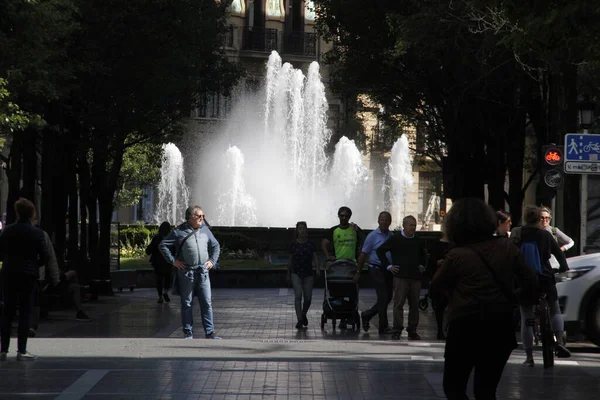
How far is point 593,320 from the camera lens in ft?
54.1

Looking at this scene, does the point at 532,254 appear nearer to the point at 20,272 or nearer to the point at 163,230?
the point at 20,272

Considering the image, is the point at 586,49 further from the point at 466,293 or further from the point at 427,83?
the point at 427,83

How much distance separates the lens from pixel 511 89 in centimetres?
3158

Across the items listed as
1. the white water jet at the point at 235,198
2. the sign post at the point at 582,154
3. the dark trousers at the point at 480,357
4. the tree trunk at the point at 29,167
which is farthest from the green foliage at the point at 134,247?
the dark trousers at the point at 480,357

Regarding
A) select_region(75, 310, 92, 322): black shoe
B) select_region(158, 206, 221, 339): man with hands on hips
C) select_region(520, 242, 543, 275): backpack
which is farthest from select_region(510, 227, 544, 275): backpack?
select_region(75, 310, 92, 322): black shoe

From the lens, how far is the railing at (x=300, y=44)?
80.1m

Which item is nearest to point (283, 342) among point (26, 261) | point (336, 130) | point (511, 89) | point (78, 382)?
point (26, 261)

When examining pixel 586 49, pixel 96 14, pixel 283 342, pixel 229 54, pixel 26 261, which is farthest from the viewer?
pixel 229 54

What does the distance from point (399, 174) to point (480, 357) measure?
65.4 m

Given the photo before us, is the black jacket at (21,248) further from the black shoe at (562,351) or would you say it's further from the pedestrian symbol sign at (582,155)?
the pedestrian symbol sign at (582,155)

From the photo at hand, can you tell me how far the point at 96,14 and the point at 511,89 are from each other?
10169 mm

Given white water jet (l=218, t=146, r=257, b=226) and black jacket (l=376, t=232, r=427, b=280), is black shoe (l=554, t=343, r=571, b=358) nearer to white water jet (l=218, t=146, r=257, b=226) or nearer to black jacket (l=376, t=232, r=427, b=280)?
black jacket (l=376, t=232, r=427, b=280)

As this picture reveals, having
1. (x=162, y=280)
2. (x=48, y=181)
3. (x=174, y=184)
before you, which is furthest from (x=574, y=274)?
(x=174, y=184)

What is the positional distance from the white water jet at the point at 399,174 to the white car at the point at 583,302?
52.9 m
